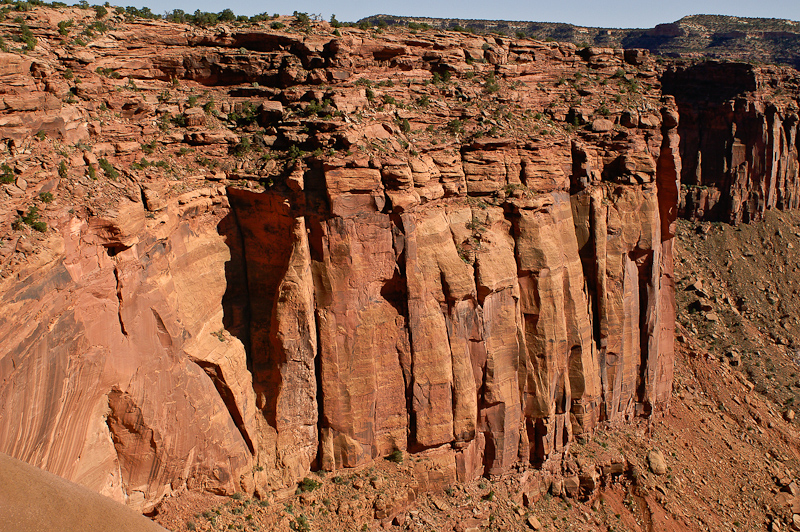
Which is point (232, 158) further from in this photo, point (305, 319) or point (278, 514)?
point (278, 514)

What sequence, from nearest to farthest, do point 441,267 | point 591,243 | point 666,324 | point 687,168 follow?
point 441,267
point 591,243
point 666,324
point 687,168

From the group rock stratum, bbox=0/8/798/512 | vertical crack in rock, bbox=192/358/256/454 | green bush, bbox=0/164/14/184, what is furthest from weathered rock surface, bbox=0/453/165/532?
vertical crack in rock, bbox=192/358/256/454

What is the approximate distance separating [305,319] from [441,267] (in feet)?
21.1

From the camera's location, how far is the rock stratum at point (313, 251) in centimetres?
1970

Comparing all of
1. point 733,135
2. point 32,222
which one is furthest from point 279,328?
point 733,135

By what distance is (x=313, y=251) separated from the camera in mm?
25078

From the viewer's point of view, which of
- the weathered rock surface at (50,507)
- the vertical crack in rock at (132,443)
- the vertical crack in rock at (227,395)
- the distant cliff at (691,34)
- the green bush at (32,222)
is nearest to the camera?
the weathered rock surface at (50,507)

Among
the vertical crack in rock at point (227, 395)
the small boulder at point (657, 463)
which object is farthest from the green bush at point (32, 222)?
the small boulder at point (657, 463)

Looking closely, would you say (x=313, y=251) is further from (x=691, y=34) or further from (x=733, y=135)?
(x=691, y=34)

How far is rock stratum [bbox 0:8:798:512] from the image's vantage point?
64.6 feet

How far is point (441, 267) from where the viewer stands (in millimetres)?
27438

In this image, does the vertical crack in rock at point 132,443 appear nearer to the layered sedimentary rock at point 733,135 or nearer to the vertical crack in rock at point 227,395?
the vertical crack in rock at point 227,395

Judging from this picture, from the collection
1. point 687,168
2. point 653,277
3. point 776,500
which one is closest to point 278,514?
point 653,277

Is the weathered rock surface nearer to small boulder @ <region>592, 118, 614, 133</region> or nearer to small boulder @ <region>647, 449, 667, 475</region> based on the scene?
small boulder @ <region>592, 118, 614, 133</region>
